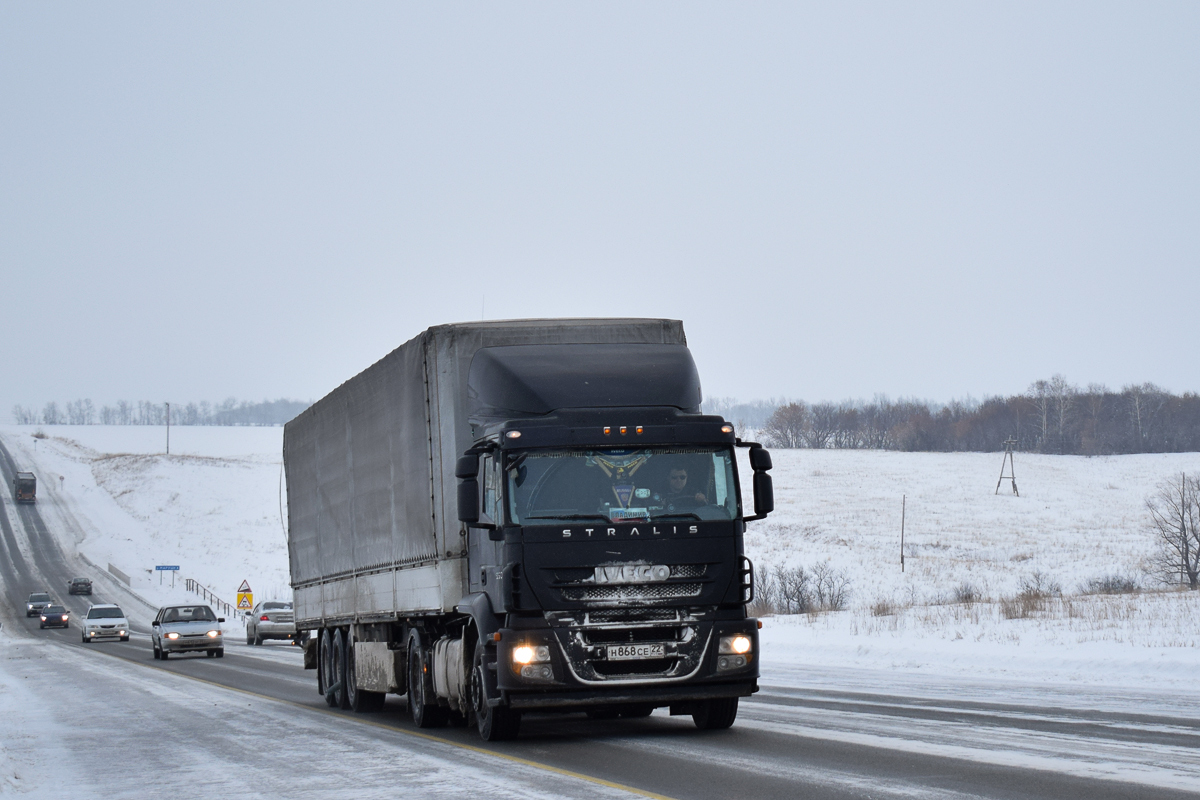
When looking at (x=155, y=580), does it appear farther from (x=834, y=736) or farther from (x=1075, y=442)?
(x=1075, y=442)

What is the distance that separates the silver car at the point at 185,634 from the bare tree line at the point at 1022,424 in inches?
4327

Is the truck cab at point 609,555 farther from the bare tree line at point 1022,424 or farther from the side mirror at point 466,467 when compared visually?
the bare tree line at point 1022,424

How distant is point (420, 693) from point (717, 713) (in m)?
3.67

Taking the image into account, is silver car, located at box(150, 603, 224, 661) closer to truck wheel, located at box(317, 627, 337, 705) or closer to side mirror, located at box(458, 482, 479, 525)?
truck wheel, located at box(317, 627, 337, 705)

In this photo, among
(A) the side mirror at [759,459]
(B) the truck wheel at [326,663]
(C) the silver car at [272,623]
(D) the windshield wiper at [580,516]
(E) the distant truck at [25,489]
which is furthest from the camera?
(E) the distant truck at [25,489]

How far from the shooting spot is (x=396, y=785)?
32.0 ft

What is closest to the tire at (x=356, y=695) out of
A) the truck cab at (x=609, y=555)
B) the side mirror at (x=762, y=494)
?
the truck cab at (x=609, y=555)

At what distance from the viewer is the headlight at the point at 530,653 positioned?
11609 mm

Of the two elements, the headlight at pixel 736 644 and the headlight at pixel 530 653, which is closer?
the headlight at pixel 530 653

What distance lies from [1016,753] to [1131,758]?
89cm

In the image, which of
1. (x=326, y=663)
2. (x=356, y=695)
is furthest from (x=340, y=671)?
(x=326, y=663)

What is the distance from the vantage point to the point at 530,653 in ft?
38.1

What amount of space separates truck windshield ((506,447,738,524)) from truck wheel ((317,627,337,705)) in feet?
28.3

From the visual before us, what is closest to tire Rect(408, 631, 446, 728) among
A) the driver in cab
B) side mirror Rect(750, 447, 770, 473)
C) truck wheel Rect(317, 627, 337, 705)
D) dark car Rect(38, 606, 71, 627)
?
the driver in cab
